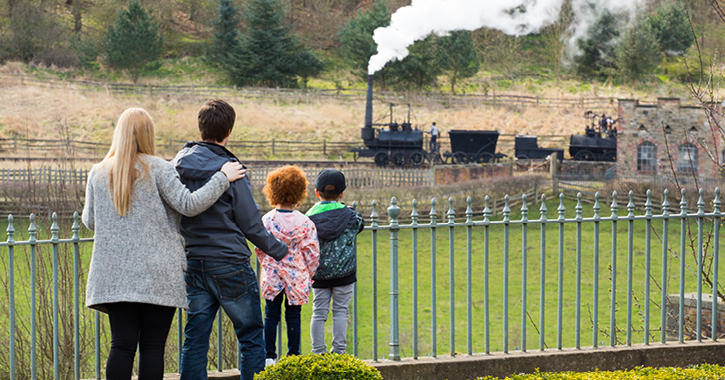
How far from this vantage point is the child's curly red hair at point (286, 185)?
12.4ft

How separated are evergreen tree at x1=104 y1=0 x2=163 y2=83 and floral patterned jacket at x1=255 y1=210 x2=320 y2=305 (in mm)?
43642

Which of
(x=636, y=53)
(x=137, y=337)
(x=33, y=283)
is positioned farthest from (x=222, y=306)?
(x=636, y=53)

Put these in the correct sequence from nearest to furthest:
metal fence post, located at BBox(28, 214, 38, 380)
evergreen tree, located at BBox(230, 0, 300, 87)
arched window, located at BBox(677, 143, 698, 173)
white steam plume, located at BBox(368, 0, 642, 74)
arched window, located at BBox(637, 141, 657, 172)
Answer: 1. metal fence post, located at BBox(28, 214, 38, 380)
2. arched window, located at BBox(677, 143, 698, 173)
3. arched window, located at BBox(637, 141, 657, 172)
4. white steam plume, located at BBox(368, 0, 642, 74)
5. evergreen tree, located at BBox(230, 0, 300, 87)

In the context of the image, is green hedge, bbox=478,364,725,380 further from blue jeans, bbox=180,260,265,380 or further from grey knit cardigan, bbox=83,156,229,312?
grey knit cardigan, bbox=83,156,229,312

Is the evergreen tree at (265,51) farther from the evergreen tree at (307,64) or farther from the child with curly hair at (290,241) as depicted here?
the child with curly hair at (290,241)

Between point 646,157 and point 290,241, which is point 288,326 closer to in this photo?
point 290,241

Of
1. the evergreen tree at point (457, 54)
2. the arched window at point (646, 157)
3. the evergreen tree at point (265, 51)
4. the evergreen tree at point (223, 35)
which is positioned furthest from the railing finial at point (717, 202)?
the evergreen tree at point (223, 35)

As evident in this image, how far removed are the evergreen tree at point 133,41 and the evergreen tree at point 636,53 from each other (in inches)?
1223

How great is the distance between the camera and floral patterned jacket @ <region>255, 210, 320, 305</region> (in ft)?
12.4

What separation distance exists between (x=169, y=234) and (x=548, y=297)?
11368 millimetres

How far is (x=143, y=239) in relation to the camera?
3131 mm

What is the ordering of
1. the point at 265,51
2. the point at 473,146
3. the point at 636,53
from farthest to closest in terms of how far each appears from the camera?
the point at 636,53 → the point at 265,51 → the point at 473,146

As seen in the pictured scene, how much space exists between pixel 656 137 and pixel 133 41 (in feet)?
107

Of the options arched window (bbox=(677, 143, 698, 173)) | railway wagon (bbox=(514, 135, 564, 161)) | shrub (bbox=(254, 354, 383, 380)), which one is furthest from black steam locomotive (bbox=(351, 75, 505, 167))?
shrub (bbox=(254, 354, 383, 380))
